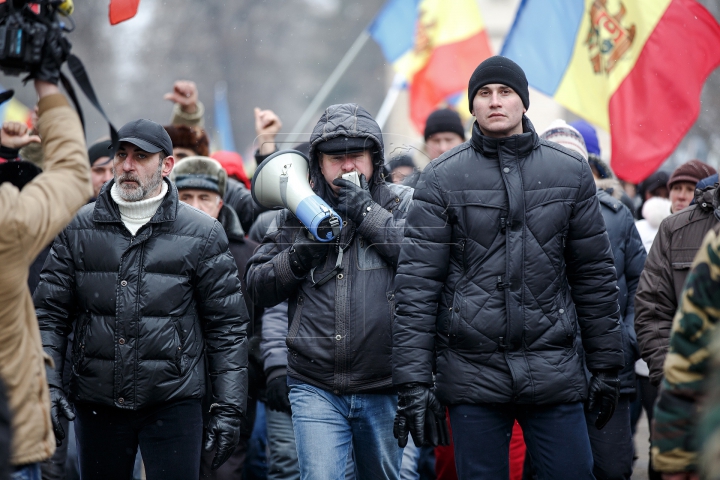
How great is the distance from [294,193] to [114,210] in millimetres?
824

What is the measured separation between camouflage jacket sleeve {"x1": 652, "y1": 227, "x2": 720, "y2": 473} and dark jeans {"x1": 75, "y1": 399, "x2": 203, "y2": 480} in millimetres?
2246

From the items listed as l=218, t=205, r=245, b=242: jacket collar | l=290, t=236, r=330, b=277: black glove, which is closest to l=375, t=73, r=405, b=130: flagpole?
l=218, t=205, r=245, b=242: jacket collar

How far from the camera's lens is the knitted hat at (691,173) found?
683 centimetres

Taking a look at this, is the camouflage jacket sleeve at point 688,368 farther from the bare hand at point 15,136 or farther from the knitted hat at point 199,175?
the bare hand at point 15,136

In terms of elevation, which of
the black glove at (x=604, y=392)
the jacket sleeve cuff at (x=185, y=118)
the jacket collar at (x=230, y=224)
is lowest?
the black glove at (x=604, y=392)

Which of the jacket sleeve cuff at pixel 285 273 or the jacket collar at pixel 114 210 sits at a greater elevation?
the jacket collar at pixel 114 210

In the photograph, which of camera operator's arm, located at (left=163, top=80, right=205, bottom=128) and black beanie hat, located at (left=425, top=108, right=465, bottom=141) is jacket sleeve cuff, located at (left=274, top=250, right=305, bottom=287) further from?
camera operator's arm, located at (left=163, top=80, right=205, bottom=128)

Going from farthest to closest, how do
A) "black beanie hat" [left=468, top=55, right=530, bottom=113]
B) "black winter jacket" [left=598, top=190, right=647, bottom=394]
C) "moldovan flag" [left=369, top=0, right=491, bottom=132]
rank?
"moldovan flag" [left=369, top=0, right=491, bottom=132], "black winter jacket" [left=598, top=190, right=647, bottom=394], "black beanie hat" [left=468, top=55, right=530, bottom=113]

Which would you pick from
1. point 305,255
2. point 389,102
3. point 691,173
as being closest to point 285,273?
point 305,255

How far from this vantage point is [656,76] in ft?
24.5

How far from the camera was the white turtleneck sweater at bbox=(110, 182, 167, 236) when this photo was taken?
454cm

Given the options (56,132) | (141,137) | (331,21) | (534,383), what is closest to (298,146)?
(141,137)

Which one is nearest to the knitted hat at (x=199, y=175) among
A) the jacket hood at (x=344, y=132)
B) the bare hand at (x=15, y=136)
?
the bare hand at (x=15, y=136)

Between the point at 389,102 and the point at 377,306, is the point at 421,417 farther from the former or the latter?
the point at 389,102
